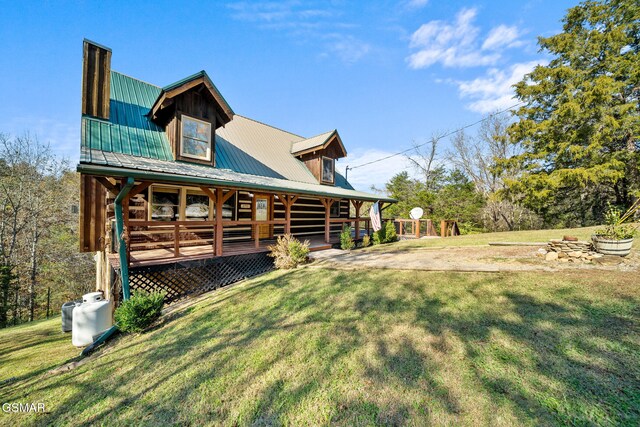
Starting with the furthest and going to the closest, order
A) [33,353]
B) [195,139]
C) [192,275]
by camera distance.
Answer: [195,139]
[192,275]
[33,353]

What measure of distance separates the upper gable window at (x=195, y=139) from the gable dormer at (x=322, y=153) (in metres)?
6.21

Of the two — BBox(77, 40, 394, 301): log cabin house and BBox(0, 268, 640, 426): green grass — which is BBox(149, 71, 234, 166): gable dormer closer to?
BBox(77, 40, 394, 301): log cabin house

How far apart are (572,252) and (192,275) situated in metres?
10.2

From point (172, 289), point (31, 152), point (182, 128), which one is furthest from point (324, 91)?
point (31, 152)

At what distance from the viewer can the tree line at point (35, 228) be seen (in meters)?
16.9

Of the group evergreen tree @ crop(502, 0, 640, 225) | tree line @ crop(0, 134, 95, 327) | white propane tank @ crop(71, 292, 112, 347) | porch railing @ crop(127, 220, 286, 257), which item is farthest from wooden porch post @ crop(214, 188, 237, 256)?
evergreen tree @ crop(502, 0, 640, 225)

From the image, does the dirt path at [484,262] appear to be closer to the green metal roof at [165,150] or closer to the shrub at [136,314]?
the green metal roof at [165,150]

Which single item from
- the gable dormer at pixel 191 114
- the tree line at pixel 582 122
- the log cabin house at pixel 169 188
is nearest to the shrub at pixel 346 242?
the log cabin house at pixel 169 188

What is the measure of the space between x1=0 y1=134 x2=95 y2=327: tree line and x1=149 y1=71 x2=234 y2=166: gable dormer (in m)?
16.0

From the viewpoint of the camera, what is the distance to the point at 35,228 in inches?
677

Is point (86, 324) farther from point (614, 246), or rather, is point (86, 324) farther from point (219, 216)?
point (614, 246)

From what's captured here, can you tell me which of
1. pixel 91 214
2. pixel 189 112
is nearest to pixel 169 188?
pixel 91 214

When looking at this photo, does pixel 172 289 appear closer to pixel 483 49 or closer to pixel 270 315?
pixel 270 315

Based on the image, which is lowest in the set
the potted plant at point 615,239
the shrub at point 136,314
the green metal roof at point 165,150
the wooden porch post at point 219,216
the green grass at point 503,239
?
the shrub at point 136,314
